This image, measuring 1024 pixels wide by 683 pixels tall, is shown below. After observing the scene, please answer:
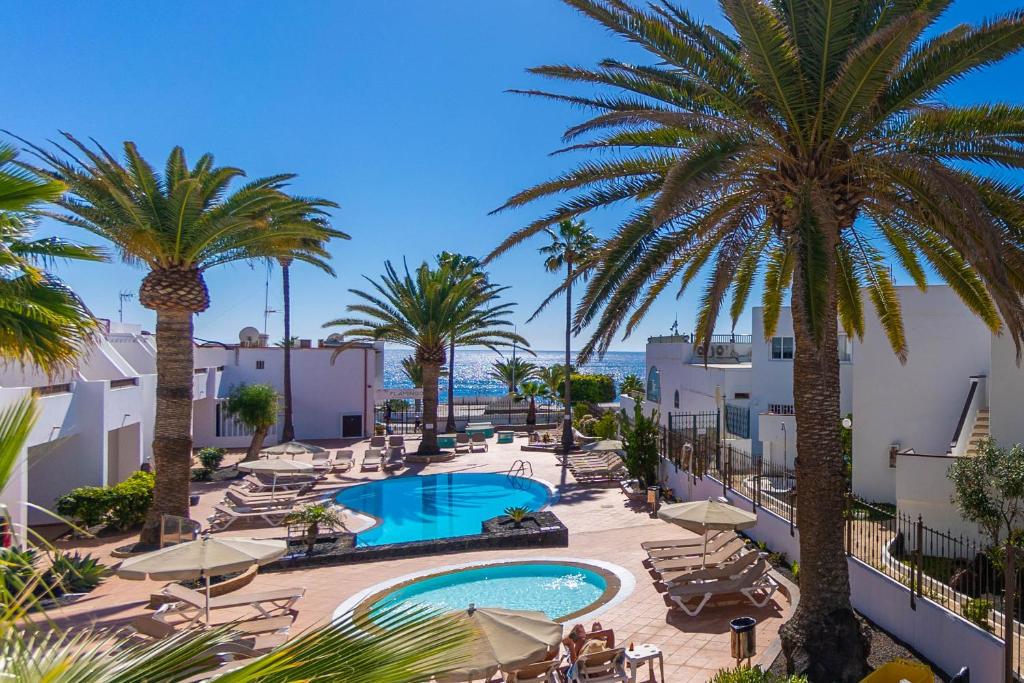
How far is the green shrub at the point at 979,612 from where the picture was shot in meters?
7.71

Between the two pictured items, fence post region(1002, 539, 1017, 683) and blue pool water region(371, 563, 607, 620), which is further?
blue pool water region(371, 563, 607, 620)

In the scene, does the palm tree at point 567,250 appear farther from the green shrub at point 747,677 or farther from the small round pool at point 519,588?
the green shrub at point 747,677

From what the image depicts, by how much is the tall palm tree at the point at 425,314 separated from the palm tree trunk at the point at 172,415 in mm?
14132

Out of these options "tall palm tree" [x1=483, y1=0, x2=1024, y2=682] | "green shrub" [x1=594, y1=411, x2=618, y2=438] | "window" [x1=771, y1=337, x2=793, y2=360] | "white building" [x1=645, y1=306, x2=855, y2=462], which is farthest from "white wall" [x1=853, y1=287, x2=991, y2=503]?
"green shrub" [x1=594, y1=411, x2=618, y2=438]

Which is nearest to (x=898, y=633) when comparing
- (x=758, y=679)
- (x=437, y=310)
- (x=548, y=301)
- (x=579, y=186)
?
(x=758, y=679)

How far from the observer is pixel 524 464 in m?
26.1

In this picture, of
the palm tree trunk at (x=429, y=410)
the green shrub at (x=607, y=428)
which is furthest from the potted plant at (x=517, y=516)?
the green shrub at (x=607, y=428)

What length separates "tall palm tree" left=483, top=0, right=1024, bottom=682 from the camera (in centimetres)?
688

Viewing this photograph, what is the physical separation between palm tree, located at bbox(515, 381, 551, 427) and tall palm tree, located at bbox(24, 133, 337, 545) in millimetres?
24480

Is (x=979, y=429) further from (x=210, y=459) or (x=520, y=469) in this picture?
(x=210, y=459)

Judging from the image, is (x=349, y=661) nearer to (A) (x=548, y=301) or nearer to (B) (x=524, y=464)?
(A) (x=548, y=301)

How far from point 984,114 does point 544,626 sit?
8.14m

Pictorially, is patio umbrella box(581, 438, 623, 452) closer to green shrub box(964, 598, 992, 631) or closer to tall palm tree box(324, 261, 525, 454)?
tall palm tree box(324, 261, 525, 454)

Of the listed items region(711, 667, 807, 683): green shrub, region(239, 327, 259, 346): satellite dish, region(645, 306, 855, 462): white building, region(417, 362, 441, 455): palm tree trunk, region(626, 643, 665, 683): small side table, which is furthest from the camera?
region(239, 327, 259, 346): satellite dish
